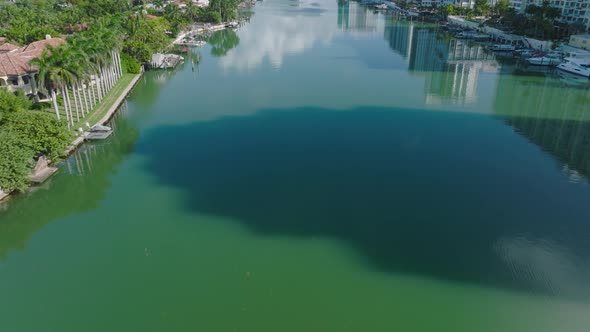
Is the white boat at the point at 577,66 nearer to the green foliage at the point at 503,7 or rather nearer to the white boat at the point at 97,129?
the green foliage at the point at 503,7

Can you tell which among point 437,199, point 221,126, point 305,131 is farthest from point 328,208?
point 221,126

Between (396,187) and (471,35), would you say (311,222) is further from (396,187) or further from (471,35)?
(471,35)

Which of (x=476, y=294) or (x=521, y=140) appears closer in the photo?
(x=476, y=294)

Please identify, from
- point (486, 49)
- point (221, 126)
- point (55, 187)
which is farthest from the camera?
point (486, 49)

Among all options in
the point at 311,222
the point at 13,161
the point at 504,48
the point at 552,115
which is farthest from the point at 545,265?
the point at 504,48

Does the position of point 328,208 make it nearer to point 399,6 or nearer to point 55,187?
point 55,187

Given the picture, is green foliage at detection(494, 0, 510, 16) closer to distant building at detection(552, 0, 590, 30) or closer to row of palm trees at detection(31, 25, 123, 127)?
distant building at detection(552, 0, 590, 30)
